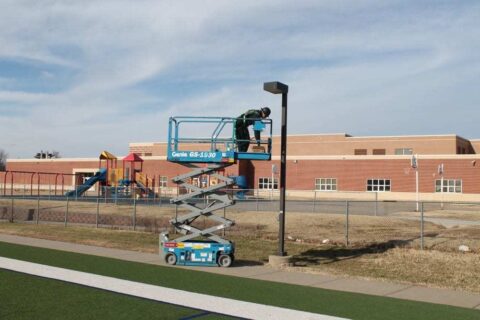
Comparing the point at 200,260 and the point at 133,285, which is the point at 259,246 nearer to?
the point at 200,260

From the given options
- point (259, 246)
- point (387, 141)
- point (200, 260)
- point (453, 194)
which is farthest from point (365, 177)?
point (200, 260)

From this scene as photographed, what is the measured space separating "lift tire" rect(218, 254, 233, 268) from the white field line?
282 cm

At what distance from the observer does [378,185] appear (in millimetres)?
57969

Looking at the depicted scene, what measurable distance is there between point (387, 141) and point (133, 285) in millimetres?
67565

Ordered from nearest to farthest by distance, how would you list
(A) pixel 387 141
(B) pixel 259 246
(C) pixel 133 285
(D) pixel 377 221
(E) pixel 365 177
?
(C) pixel 133 285, (B) pixel 259 246, (D) pixel 377 221, (E) pixel 365 177, (A) pixel 387 141

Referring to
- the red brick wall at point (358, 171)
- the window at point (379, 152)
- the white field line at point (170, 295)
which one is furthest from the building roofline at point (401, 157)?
the white field line at point (170, 295)

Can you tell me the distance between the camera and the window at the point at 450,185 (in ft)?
177

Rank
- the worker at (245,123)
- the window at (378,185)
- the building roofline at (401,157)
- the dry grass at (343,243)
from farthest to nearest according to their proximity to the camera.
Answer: the window at (378,185), the building roofline at (401,157), the worker at (245,123), the dry grass at (343,243)

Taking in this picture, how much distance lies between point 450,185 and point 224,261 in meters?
48.4

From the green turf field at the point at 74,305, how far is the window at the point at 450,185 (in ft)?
170

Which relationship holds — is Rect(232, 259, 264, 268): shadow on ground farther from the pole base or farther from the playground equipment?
the playground equipment

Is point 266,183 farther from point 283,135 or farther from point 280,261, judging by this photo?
point 280,261

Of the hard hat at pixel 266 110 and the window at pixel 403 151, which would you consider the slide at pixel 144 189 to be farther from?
the window at pixel 403 151

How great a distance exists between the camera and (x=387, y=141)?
2847 inches
